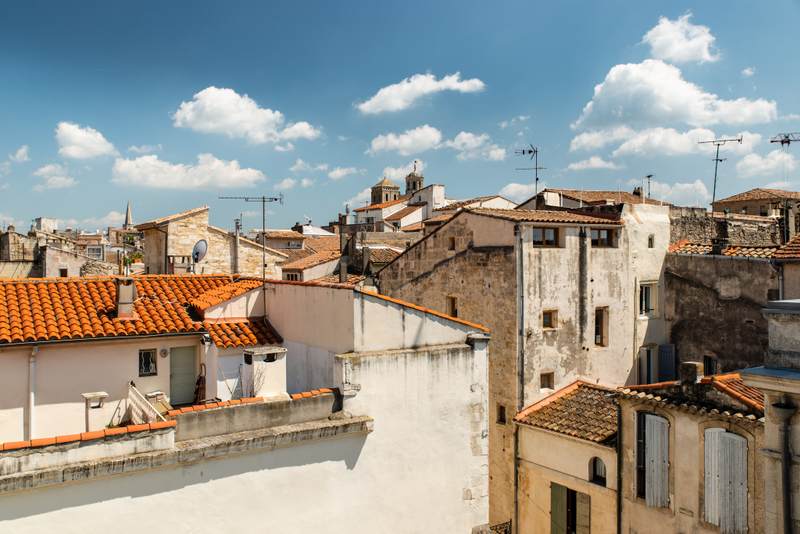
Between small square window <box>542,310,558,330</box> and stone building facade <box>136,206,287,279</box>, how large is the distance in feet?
43.6

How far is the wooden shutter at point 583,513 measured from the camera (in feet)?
61.2

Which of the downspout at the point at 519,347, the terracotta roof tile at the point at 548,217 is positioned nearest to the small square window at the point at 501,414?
the downspout at the point at 519,347

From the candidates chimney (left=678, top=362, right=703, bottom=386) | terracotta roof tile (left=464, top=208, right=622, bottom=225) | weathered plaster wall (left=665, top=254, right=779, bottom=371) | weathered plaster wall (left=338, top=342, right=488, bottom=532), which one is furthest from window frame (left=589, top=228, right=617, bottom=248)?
weathered plaster wall (left=338, top=342, right=488, bottom=532)

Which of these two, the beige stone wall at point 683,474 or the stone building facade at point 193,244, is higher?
the stone building facade at point 193,244

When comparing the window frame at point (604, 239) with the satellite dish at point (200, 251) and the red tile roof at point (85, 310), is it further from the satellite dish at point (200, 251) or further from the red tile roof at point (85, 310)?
the satellite dish at point (200, 251)

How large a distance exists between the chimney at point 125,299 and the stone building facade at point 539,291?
41.6 ft

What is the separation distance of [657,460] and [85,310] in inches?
594

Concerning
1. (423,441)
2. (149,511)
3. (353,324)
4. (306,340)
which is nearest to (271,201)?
(306,340)

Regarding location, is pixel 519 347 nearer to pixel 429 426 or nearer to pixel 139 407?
pixel 429 426

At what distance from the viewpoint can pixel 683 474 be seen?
52.4 feet

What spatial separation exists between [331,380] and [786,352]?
812cm

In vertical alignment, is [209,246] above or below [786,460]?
above

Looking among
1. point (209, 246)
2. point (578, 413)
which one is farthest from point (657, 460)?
point (209, 246)

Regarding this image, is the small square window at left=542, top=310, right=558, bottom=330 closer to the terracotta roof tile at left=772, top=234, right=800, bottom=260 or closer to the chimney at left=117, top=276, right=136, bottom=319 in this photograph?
the terracotta roof tile at left=772, top=234, right=800, bottom=260
